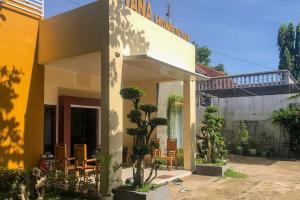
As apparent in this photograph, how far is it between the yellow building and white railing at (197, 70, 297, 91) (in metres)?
6.56

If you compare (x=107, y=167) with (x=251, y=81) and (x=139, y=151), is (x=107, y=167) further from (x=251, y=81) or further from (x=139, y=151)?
(x=251, y=81)

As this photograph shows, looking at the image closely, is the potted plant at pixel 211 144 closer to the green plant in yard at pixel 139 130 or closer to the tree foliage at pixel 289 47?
the green plant in yard at pixel 139 130

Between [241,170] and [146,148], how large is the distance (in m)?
6.40

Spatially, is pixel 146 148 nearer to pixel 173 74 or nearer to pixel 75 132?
pixel 173 74

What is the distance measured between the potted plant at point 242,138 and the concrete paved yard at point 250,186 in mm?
4505

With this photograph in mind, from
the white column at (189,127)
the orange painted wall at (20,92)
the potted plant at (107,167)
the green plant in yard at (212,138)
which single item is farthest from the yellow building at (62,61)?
the green plant in yard at (212,138)

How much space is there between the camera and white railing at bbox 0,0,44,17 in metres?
8.61

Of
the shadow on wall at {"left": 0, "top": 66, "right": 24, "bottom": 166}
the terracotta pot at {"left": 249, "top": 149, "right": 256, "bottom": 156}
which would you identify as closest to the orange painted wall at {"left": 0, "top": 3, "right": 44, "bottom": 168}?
the shadow on wall at {"left": 0, "top": 66, "right": 24, "bottom": 166}

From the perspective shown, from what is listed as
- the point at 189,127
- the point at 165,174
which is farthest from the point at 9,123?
the point at 189,127

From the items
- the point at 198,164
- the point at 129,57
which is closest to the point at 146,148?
the point at 129,57

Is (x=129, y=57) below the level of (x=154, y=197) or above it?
above

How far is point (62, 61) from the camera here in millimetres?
9383

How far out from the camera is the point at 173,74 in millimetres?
10672

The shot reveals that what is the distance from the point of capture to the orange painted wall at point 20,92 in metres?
8.30
